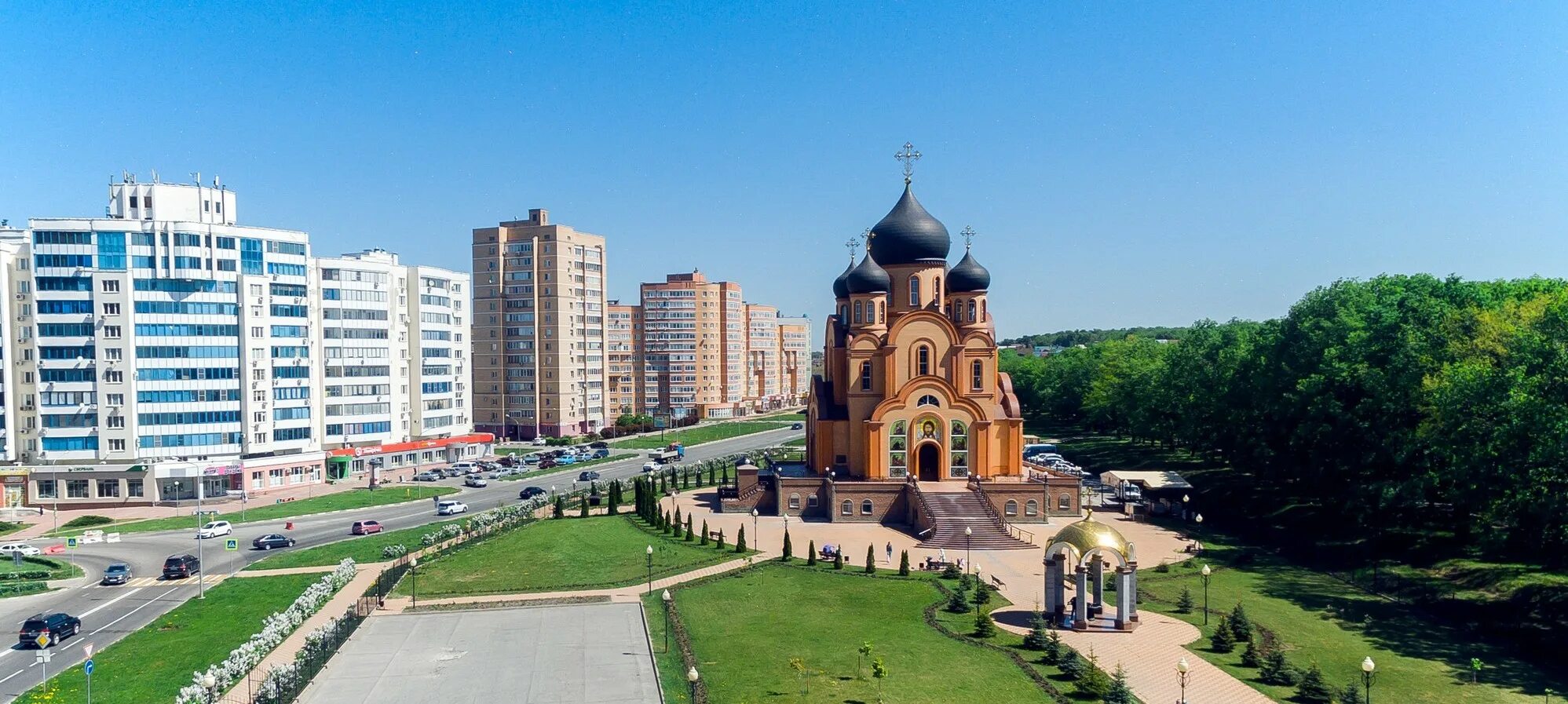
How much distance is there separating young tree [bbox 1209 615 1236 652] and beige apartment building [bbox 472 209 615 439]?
7631 cm

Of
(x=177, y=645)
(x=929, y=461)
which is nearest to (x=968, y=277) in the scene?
(x=929, y=461)

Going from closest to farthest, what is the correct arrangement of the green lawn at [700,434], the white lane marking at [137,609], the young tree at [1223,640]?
the young tree at [1223,640] → the white lane marking at [137,609] → the green lawn at [700,434]

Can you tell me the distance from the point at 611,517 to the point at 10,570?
2529 centimetres

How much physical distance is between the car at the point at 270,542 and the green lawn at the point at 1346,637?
3779 centimetres

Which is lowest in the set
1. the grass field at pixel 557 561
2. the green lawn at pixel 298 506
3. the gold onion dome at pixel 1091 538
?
the green lawn at pixel 298 506

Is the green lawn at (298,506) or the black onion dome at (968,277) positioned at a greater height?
the black onion dome at (968,277)

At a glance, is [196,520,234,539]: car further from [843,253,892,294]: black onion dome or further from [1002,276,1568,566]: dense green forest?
[1002,276,1568,566]: dense green forest

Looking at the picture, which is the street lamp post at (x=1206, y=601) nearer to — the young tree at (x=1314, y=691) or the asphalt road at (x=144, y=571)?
the young tree at (x=1314, y=691)

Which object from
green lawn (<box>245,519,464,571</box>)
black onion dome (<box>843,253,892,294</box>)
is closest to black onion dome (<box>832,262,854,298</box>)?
black onion dome (<box>843,253,892,294</box>)

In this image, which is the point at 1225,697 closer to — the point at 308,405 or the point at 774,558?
the point at 774,558

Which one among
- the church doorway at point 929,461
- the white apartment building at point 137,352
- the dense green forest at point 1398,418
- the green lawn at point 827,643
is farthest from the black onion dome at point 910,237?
the white apartment building at point 137,352

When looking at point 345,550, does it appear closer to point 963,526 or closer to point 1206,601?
point 963,526

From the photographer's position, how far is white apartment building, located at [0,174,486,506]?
59.8 m

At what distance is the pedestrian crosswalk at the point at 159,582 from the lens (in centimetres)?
3881
